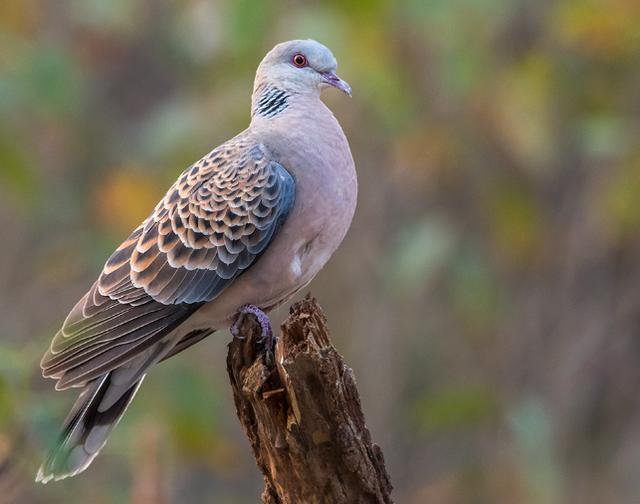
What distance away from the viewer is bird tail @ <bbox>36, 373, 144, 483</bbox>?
4.00m

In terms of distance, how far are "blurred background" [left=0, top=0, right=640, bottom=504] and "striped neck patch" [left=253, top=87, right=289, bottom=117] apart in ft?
3.88

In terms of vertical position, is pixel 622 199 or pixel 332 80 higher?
pixel 622 199

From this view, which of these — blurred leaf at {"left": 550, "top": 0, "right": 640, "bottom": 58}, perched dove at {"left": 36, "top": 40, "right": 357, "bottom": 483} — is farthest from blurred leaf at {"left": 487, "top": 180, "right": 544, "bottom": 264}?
perched dove at {"left": 36, "top": 40, "right": 357, "bottom": 483}

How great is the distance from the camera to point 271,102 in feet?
14.3

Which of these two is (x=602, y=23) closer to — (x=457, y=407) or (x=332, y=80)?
(x=457, y=407)

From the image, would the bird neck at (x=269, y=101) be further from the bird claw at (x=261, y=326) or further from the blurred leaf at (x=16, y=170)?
the blurred leaf at (x=16, y=170)

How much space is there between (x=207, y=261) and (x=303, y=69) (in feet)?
2.73

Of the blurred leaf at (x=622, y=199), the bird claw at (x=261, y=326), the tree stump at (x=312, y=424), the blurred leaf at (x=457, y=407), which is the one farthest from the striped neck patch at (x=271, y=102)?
the blurred leaf at (x=622, y=199)

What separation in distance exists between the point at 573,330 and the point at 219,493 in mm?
3040

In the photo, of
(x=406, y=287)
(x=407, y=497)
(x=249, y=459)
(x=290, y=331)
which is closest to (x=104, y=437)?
(x=290, y=331)

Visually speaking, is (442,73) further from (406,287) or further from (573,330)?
(573,330)

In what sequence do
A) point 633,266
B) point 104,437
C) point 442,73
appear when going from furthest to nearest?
point 633,266
point 442,73
point 104,437

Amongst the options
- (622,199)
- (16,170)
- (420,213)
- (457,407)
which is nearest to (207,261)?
(16,170)

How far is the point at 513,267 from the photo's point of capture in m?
7.29
